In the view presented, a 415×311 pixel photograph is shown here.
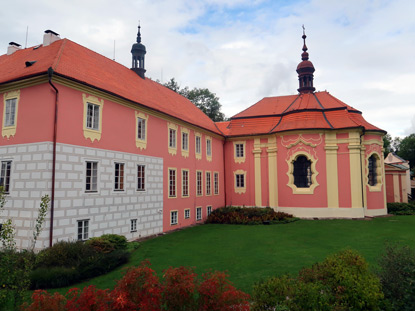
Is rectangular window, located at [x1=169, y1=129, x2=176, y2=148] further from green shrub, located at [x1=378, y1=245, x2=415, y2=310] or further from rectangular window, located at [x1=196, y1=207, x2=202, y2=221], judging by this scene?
green shrub, located at [x1=378, y1=245, x2=415, y2=310]

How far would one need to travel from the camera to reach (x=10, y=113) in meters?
13.0

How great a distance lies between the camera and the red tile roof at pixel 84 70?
42.9 feet

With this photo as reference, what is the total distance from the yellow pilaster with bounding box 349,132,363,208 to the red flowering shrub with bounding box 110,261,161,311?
21.3 metres

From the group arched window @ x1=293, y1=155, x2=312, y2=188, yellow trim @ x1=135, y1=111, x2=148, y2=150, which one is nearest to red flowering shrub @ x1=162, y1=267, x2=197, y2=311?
yellow trim @ x1=135, y1=111, x2=148, y2=150

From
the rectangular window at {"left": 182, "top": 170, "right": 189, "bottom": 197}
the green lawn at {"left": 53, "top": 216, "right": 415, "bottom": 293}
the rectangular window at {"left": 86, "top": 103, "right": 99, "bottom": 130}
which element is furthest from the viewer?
the rectangular window at {"left": 182, "top": 170, "right": 189, "bottom": 197}

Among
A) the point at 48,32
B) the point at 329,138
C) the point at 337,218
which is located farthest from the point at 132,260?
the point at 329,138

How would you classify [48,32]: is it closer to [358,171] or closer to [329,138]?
[329,138]

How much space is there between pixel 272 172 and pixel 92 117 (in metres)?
16.4

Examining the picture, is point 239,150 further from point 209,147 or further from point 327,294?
point 327,294

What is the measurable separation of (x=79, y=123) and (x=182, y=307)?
34.1 ft

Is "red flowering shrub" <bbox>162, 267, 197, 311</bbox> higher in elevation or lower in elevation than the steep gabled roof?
lower

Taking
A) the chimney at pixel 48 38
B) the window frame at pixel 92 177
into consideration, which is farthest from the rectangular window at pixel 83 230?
the chimney at pixel 48 38

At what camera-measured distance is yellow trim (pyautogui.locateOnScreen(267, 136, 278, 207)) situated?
2523 centimetres

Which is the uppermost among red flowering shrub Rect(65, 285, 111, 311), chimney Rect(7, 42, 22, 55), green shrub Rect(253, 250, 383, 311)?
chimney Rect(7, 42, 22, 55)
